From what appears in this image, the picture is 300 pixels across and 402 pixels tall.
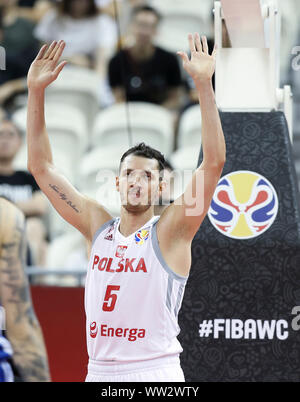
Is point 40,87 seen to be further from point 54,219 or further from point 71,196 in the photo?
point 54,219

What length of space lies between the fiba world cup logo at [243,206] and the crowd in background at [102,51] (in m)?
3.32

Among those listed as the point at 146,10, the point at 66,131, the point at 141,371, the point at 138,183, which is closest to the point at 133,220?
the point at 138,183

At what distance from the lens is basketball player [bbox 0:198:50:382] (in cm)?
485

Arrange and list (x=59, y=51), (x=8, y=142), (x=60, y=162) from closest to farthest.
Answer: (x=59, y=51) < (x=8, y=142) < (x=60, y=162)

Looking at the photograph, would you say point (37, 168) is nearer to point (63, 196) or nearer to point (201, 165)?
point (63, 196)

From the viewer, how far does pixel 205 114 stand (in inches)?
120

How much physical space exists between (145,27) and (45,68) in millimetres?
4749

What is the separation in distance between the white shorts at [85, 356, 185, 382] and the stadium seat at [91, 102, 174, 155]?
15.1 ft

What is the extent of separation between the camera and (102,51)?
830 centimetres

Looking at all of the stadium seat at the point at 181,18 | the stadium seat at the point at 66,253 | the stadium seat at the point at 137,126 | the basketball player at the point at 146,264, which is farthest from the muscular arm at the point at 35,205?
the basketball player at the point at 146,264

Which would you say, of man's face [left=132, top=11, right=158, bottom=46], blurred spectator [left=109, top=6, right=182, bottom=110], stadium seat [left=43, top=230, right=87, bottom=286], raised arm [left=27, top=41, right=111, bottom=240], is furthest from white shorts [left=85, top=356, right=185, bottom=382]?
man's face [left=132, top=11, right=158, bottom=46]

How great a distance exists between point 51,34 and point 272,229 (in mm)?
5185
